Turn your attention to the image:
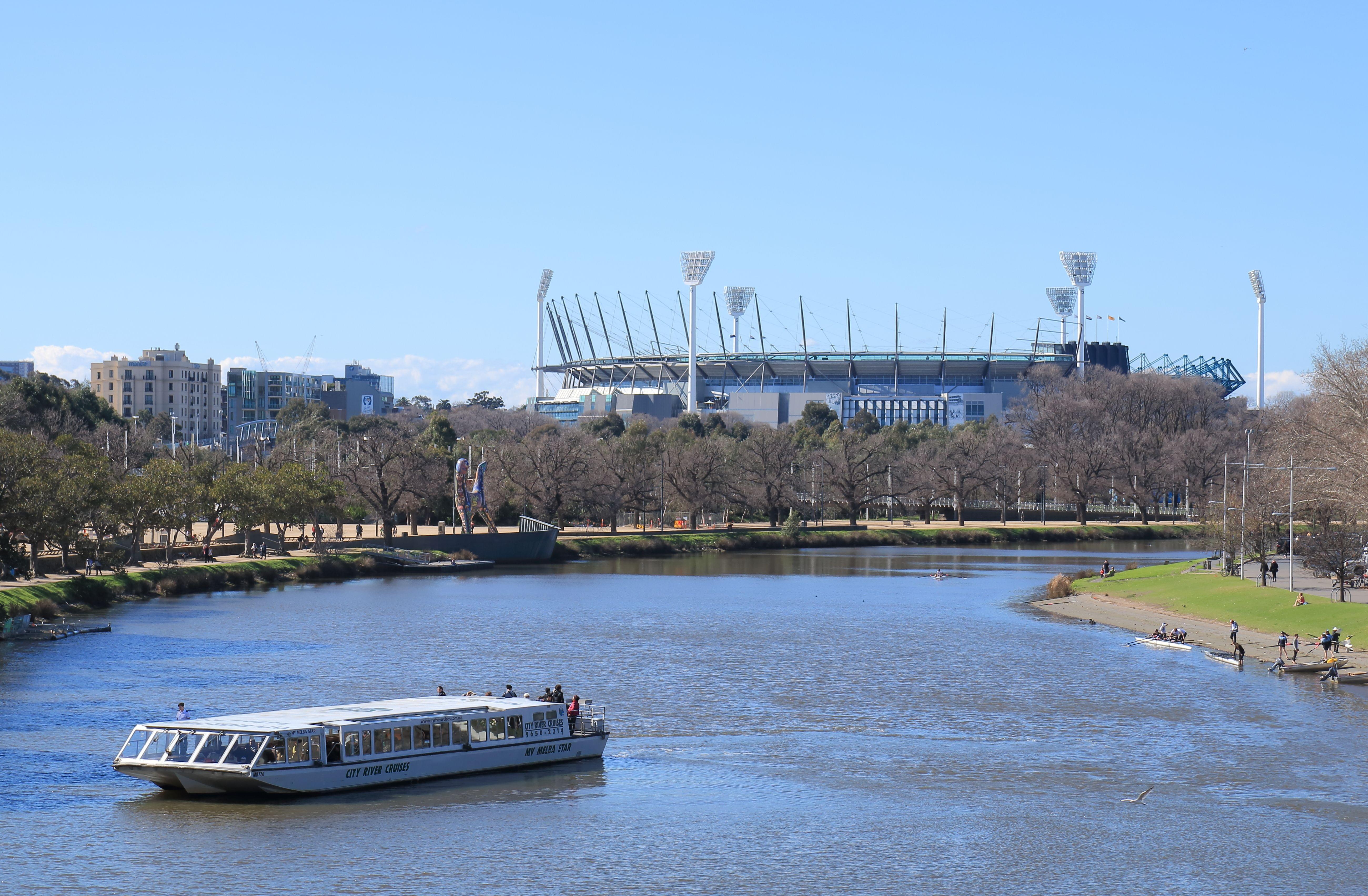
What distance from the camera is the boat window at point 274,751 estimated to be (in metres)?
40.3

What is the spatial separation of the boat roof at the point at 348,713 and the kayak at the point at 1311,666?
3580 cm

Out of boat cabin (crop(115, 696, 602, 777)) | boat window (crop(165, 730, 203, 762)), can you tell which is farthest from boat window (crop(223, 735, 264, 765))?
boat window (crop(165, 730, 203, 762))

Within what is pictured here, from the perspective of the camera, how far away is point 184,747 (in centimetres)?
4081

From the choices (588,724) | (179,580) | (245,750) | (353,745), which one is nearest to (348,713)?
(353,745)

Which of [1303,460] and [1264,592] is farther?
[1303,460]

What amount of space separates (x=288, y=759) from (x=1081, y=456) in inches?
6170

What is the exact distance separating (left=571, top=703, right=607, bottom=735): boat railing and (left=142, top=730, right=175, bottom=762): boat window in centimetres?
1267

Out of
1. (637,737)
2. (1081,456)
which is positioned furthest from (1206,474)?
(637,737)

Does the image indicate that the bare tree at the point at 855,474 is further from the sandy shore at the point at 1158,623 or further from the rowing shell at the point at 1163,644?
the rowing shell at the point at 1163,644

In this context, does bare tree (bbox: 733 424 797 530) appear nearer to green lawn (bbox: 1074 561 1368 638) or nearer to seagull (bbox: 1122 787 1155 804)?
green lawn (bbox: 1074 561 1368 638)

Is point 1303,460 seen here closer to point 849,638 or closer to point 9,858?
point 849,638

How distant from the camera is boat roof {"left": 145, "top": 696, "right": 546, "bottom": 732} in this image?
136 ft

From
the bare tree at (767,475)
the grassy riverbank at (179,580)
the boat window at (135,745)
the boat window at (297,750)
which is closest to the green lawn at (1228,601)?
the boat window at (297,750)

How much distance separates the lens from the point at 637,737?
49000 mm
